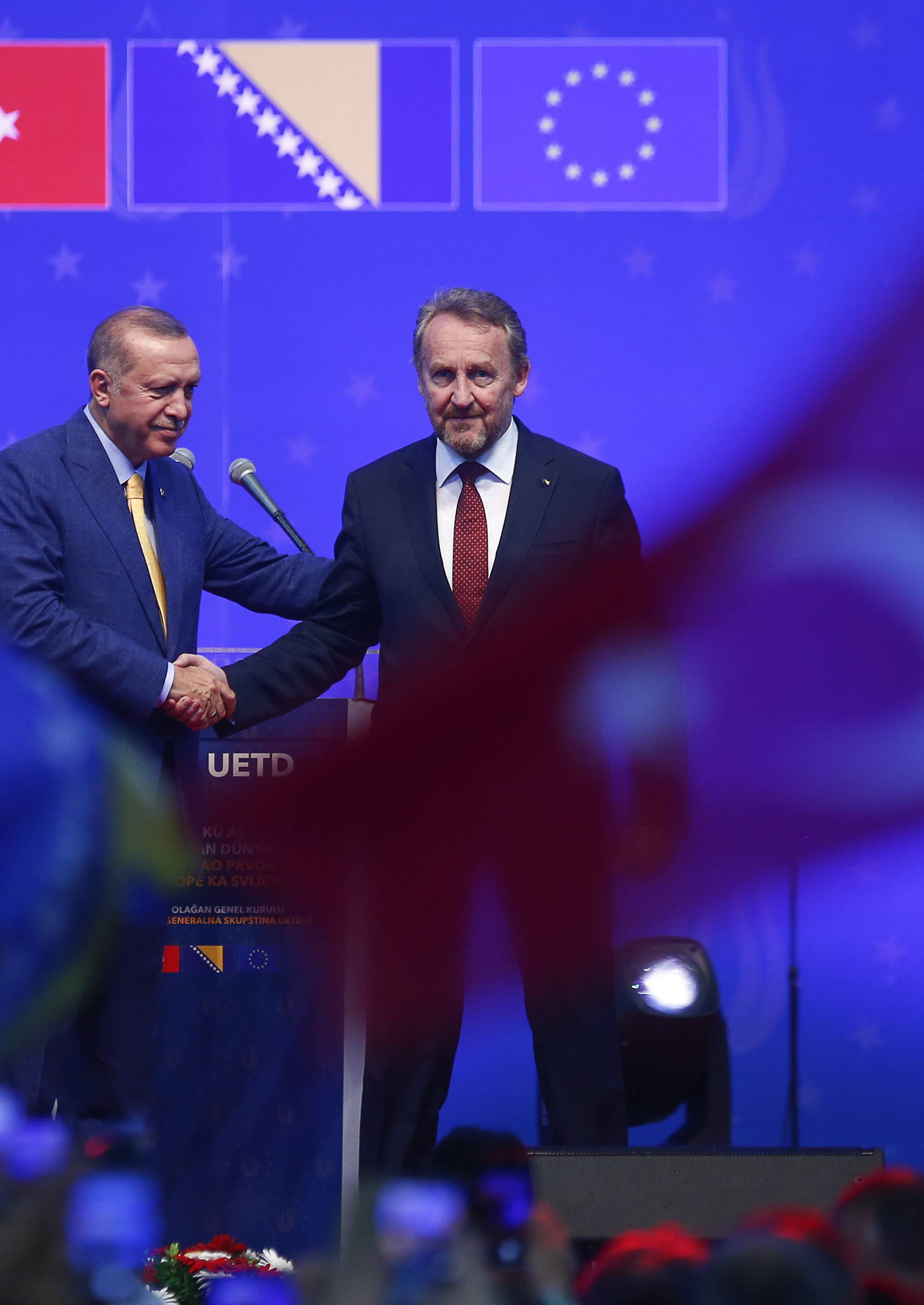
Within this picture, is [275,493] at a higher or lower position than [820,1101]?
higher

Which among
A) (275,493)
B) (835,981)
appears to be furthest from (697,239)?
(835,981)

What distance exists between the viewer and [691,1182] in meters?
1.87

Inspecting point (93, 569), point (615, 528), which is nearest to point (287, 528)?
point (93, 569)

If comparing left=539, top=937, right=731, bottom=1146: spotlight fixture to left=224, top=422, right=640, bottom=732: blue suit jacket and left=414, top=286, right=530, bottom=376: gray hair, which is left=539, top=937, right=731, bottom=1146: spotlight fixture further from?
left=414, top=286, right=530, bottom=376: gray hair

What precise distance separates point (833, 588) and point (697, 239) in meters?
1.75

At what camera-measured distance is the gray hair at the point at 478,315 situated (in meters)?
2.53

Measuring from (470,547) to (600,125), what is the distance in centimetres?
147

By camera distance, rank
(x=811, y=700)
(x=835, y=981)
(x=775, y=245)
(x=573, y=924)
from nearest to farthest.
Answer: (x=811, y=700)
(x=573, y=924)
(x=835, y=981)
(x=775, y=245)

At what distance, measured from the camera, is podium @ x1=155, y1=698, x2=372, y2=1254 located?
264 centimetres

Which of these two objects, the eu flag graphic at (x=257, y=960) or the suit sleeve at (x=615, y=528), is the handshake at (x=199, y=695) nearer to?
the eu flag graphic at (x=257, y=960)

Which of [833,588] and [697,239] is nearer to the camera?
[833,588]

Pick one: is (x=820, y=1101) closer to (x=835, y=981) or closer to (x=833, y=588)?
(x=835, y=981)

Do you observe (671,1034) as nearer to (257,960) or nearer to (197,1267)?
(257,960)

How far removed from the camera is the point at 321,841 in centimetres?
243
